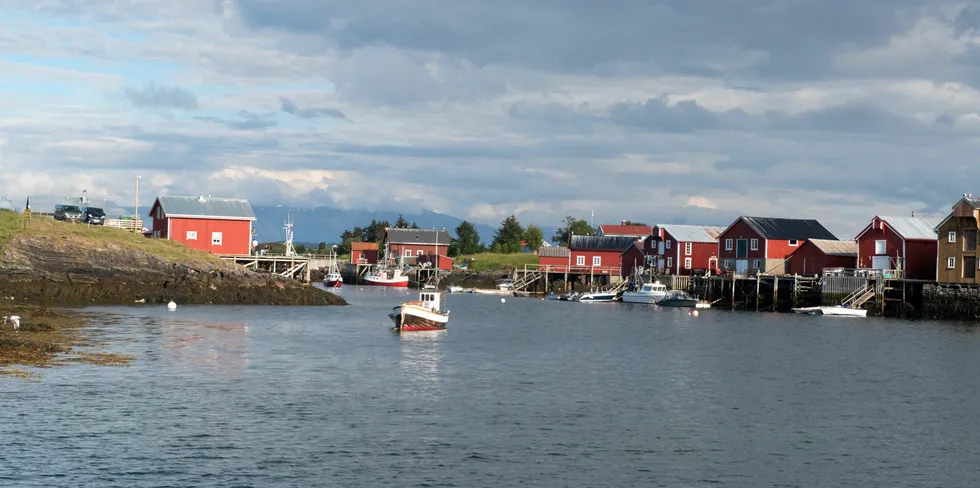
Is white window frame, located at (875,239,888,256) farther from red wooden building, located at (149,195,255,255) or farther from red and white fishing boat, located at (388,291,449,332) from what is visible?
red wooden building, located at (149,195,255,255)

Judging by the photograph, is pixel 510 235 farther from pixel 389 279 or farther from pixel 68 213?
pixel 68 213

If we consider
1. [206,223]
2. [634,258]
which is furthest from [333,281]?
[634,258]

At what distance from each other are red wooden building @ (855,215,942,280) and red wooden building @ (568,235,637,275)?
44.5m

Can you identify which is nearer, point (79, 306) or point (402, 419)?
point (402, 419)

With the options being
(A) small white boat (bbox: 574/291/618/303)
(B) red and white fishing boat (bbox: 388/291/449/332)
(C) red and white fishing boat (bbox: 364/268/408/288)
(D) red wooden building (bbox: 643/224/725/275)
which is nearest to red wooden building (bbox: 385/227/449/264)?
(C) red and white fishing boat (bbox: 364/268/408/288)

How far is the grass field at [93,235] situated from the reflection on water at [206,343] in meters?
19.2

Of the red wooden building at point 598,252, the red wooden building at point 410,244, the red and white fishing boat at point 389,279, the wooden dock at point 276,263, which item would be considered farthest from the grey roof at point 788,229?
the red wooden building at point 410,244

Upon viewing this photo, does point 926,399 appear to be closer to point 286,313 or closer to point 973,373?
point 973,373

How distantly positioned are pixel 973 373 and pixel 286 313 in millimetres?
43980

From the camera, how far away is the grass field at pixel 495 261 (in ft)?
501

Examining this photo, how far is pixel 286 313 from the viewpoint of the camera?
71.6 m

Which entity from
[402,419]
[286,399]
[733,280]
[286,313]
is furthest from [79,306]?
[733,280]

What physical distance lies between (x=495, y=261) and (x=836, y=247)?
72.3m

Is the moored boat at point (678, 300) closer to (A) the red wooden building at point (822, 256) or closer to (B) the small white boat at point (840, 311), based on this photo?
(A) the red wooden building at point (822, 256)
